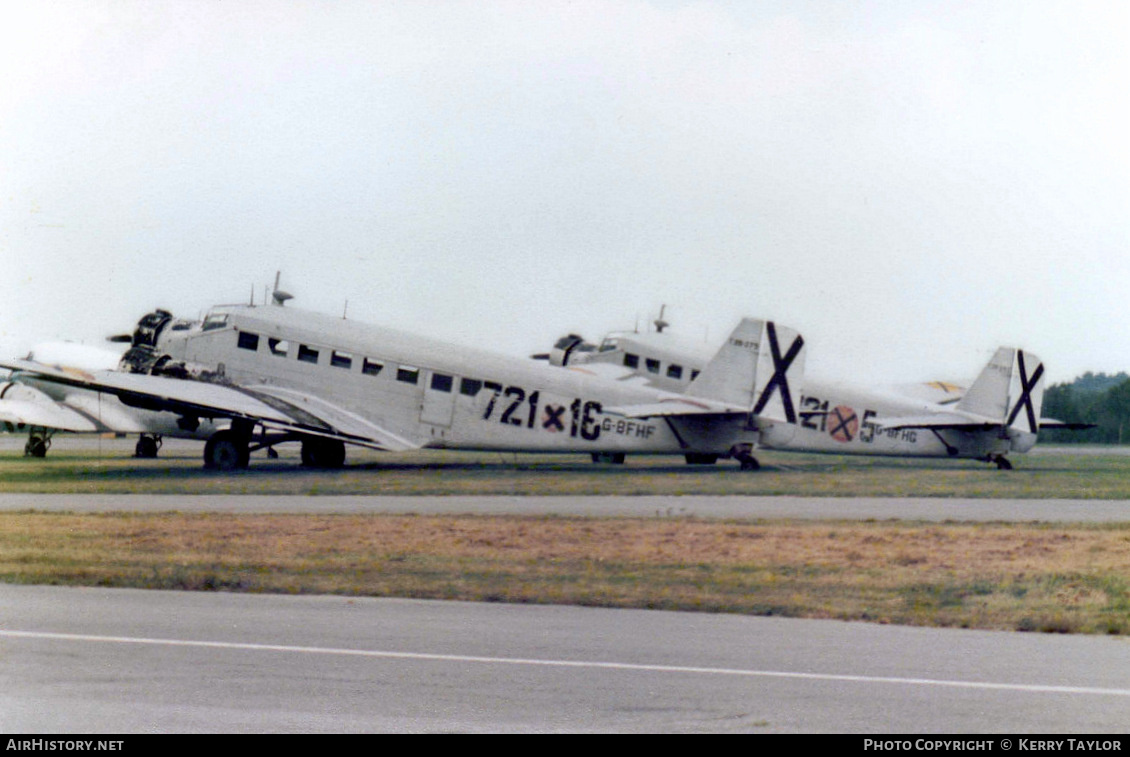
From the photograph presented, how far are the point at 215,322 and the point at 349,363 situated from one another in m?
3.92

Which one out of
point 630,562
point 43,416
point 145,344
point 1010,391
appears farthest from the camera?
Answer: point 1010,391

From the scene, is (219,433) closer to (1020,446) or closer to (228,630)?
(228,630)

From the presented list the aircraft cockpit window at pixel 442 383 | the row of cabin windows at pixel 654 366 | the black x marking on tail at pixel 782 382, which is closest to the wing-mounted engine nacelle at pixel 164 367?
the aircraft cockpit window at pixel 442 383

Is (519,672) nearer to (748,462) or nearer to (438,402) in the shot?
(438,402)

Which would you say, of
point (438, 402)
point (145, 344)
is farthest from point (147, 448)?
point (438, 402)

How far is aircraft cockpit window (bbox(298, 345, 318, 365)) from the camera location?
30922mm

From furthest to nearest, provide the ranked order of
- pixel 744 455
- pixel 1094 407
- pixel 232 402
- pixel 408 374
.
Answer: pixel 1094 407, pixel 744 455, pixel 408 374, pixel 232 402

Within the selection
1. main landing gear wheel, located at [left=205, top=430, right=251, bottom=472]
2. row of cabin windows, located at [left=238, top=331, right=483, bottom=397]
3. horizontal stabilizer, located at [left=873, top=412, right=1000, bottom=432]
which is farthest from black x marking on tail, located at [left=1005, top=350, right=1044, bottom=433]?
main landing gear wheel, located at [left=205, top=430, right=251, bottom=472]

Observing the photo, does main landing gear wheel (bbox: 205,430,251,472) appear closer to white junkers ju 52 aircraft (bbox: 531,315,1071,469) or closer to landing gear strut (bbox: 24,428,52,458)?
landing gear strut (bbox: 24,428,52,458)

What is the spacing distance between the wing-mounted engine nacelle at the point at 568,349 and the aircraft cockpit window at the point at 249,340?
12675 millimetres

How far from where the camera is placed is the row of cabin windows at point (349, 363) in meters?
30.9

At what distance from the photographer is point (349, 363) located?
3106 cm

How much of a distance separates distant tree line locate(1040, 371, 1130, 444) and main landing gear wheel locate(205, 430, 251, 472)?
25120mm

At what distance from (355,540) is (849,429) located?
2217 cm
